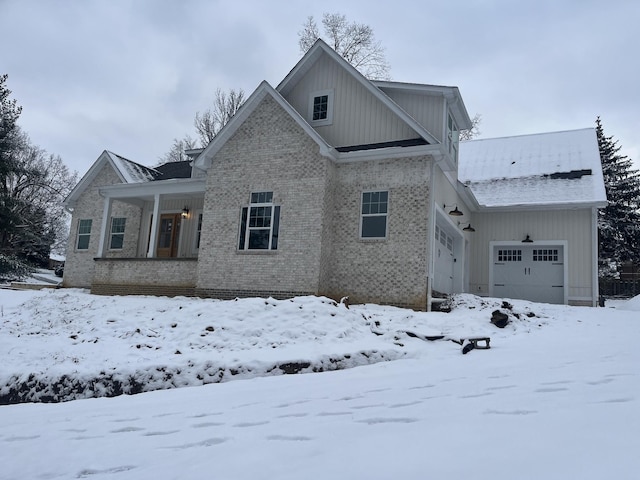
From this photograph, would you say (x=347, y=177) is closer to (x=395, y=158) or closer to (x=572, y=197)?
(x=395, y=158)

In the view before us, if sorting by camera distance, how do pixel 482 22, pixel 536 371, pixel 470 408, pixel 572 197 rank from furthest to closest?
1. pixel 482 22
2. pixel 572 197
3. pixel 536 371
4. pixel 470 408

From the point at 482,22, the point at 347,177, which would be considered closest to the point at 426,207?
the point at 347,177

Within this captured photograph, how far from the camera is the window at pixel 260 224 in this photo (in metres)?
13.1

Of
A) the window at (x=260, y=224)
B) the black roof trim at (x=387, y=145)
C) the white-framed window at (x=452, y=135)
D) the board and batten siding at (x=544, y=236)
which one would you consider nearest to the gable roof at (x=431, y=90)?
the white-framed window at (x=452, y=135)

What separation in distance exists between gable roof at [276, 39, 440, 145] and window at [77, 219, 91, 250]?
9961 millimetres

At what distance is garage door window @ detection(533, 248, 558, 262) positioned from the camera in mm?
17531

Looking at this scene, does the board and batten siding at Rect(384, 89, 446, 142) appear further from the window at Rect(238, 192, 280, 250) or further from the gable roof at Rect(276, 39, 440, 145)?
the window at Rect(238, 192, 280, 250)

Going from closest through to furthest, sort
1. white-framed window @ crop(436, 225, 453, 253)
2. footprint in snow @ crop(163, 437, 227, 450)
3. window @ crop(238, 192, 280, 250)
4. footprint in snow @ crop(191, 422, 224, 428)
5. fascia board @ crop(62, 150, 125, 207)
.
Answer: footprint in snow @ crop(163, 437, 227, 450) < footprint in snow @ crop(191, 422, 224, 428) < window @ crop(238, 192, 280, 250) < white-framed window @ crop(436, 225, 453, 253) < fascia board @ crop(62, 150, 125, 207)

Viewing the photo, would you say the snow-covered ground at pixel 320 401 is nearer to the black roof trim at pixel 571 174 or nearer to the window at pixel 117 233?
the window at pixel 117 233

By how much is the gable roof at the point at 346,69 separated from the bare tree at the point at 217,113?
1806 centimetres

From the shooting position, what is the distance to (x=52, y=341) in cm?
817

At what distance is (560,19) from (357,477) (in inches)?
701

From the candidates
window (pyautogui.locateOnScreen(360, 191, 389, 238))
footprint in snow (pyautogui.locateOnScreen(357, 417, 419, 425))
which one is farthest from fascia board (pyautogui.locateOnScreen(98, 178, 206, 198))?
footprint in snow (pyautogui.locateOnScreen(357, 417, 419, 425))

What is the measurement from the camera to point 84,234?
1902 centimetres
